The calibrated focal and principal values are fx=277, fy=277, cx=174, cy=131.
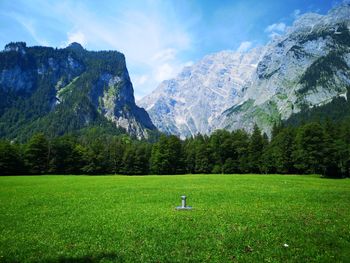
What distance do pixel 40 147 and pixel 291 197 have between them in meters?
111


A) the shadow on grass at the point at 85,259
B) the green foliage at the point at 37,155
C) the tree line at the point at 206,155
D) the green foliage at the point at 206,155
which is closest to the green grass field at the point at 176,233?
the shadow on grass at the point at 85,259

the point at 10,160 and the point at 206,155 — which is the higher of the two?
the point at 206,155

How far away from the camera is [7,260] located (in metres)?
13.1

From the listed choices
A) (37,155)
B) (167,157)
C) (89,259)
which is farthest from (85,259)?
(37,155)

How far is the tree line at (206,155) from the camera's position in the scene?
87.4 m

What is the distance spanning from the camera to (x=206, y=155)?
125562mm

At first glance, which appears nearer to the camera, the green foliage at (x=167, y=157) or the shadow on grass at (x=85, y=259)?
the shadow on grass at (x=85, y=259)

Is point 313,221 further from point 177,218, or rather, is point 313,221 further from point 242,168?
point 242,168

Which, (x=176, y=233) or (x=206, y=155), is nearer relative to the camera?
(x=176, y=233)

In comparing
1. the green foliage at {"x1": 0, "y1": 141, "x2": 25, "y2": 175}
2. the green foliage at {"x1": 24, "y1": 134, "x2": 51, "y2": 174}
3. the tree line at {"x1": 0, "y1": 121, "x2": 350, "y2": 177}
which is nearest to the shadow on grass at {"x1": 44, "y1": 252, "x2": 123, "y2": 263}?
the tree line at {"x1": 0, "y1": 121, "x2": 350, "y2": 177}

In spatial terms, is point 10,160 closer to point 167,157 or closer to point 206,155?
point 167,157

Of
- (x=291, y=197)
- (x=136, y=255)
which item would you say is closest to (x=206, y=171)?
(x=291, y=197)

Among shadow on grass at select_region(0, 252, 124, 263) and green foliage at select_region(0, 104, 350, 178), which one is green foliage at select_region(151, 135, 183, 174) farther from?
shadow on grass at select_region(0, 252, 124, 263)

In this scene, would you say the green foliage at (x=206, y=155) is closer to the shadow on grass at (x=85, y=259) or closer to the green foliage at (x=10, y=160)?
the green foliage at (x=10, y=160)
